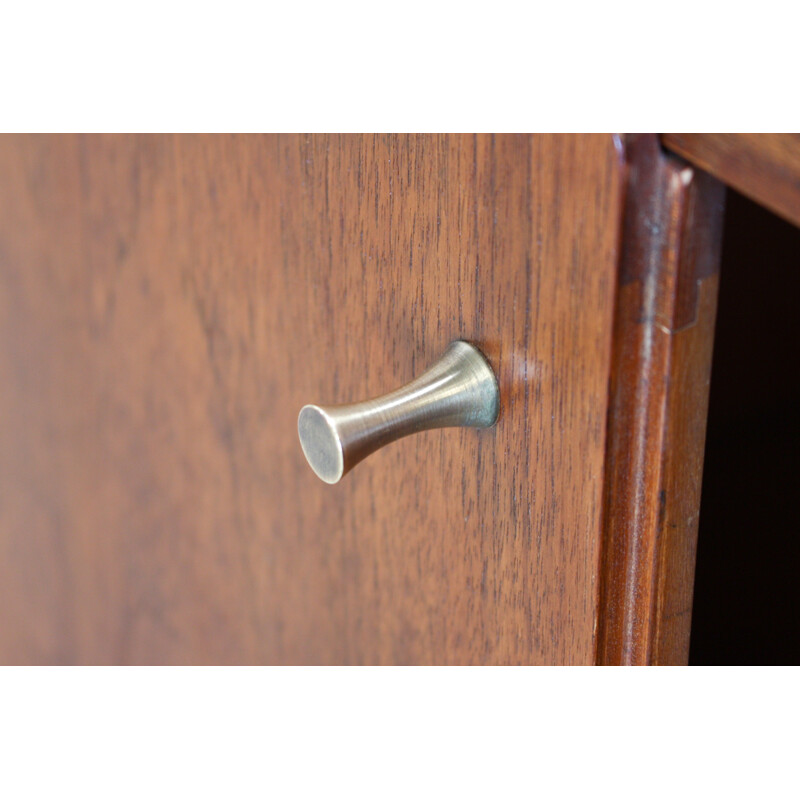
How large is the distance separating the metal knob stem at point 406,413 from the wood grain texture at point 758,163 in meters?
0.08

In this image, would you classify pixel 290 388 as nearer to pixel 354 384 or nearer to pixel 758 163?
pixel 354 384

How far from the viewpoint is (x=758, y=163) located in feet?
0.54

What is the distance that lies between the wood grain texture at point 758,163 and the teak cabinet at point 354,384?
11 mm

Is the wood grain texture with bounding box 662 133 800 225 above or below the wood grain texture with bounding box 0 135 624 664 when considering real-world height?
above

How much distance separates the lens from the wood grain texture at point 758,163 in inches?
6.4

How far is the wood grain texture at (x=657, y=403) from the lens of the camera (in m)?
0.19

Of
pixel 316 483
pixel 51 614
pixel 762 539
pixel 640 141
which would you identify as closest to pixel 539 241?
pixel 640 141

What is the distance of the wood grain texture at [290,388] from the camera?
0.72 feet

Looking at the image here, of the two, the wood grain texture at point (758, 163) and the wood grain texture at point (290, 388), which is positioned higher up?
the wood grain texture at point (758, 163)

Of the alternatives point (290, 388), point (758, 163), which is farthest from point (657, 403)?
point (290, 388)

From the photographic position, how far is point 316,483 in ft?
1.13

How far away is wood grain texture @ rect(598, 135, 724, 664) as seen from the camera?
0.62ft

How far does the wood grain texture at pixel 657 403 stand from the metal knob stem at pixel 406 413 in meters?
0.04

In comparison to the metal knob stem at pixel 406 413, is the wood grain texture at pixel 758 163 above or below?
above
